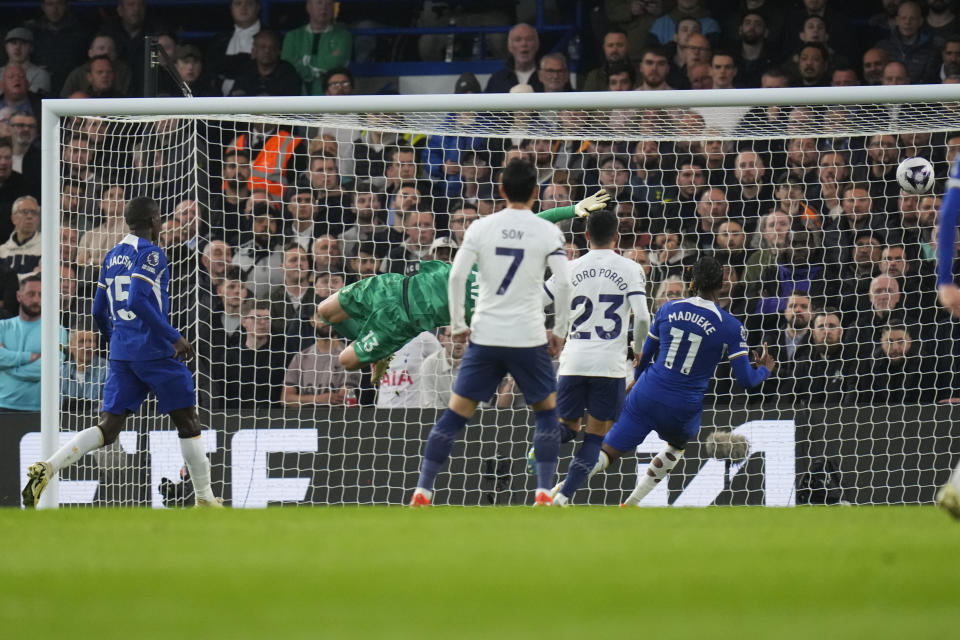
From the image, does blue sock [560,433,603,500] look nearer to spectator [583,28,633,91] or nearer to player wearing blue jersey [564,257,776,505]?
player wearing blue jersey [564,257,776,505]

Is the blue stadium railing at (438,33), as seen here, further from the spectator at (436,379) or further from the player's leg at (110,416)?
the player's leg at (110,416)

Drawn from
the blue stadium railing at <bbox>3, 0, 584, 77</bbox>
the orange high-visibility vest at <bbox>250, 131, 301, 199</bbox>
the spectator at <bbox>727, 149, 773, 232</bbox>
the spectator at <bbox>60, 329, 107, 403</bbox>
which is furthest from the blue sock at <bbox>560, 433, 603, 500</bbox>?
the blue stadium railing at <bbox>3, 0, 584, 77</bbox>

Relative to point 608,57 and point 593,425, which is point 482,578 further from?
point 608,57

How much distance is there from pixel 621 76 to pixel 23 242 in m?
5.47

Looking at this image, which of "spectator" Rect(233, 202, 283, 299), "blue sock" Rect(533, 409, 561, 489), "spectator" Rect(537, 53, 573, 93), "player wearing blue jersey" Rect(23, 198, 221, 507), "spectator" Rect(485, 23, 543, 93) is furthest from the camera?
"spectator" Rect(485, 23, 543, 93)

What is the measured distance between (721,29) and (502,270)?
6883mm

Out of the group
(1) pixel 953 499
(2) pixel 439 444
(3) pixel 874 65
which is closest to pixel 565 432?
(2) pixel 439 444

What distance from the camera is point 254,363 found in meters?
10.5

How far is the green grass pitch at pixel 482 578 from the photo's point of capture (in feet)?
10.7

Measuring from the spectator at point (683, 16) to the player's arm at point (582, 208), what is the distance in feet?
16.5

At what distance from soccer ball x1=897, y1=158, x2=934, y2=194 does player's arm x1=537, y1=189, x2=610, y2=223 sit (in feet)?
7.25

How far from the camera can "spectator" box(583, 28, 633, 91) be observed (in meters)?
12.4

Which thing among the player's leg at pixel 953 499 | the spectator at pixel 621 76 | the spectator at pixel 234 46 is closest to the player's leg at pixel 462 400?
the player's leg at pixel 953 499

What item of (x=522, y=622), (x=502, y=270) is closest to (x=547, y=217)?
(x=502, y=270)
